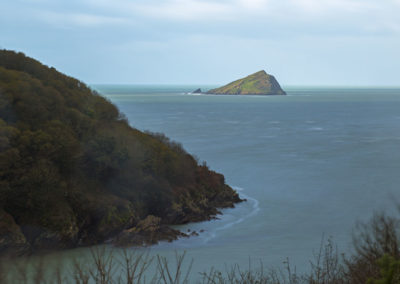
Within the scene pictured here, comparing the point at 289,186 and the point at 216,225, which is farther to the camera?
the point at 289,186

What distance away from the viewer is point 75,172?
95.3ft

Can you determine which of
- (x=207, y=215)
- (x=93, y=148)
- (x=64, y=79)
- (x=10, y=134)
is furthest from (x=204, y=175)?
(x=10, y=134)

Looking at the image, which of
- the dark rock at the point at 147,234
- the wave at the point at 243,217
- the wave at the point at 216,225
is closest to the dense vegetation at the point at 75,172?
the dark rock at the point at 147,234

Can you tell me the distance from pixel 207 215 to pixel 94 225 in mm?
8287

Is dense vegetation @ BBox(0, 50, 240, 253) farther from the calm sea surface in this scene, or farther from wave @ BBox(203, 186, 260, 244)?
the calm sea surface

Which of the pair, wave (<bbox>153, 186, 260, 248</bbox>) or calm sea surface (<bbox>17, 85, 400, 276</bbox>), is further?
wave (<bbox>153, 186, 260, 248</bbox>)

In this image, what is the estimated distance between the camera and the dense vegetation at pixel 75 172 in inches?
993

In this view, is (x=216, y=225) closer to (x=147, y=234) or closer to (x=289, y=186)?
(x=147, y=234)

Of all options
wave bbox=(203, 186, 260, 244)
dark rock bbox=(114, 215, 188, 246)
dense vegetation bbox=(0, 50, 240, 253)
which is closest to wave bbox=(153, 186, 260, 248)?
wave bbox=(203, 186, 260, 244)

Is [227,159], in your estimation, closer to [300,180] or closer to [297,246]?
[300,180]

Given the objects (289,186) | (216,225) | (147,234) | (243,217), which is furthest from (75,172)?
(289,186)

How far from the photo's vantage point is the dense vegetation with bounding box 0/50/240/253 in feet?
82.7

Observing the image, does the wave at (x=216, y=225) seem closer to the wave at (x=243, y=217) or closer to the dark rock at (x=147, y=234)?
the wave at (x=243, y=217)

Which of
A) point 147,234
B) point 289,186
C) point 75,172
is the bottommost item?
point 147,234
